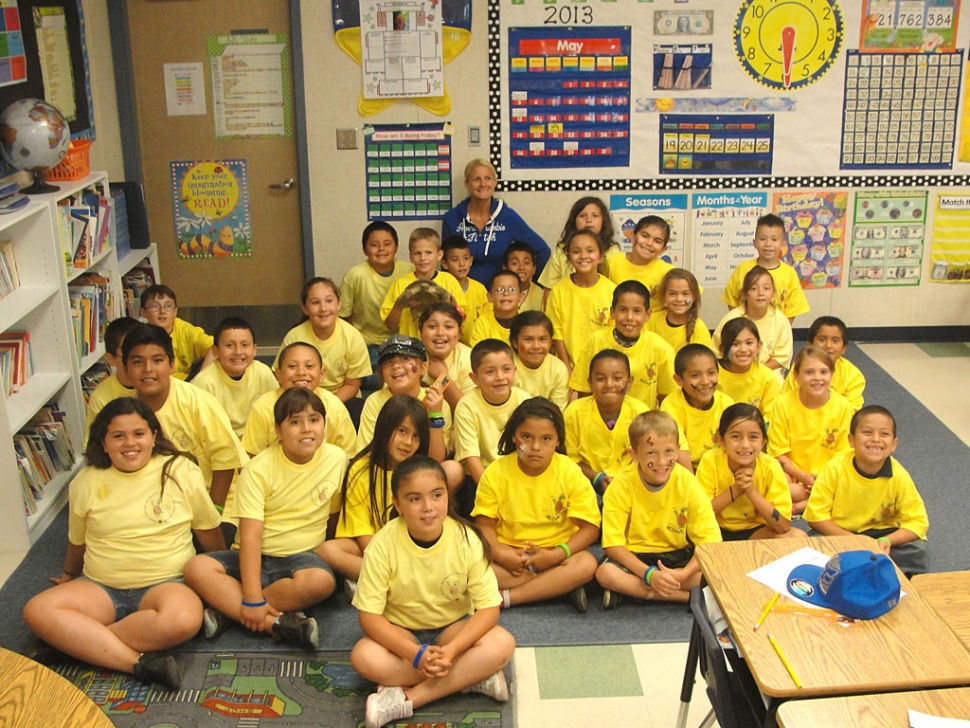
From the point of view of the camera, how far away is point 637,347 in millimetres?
4195

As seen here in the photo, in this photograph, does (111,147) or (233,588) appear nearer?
(233,588)

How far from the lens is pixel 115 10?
211 inches

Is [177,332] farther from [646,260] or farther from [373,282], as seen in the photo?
[646,260]

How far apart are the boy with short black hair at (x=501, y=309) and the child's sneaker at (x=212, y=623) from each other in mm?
1740

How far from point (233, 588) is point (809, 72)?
13.1ft

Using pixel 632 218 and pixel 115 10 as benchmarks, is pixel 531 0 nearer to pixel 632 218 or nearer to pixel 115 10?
pixel 632 218

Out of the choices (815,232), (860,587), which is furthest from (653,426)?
(815,232)

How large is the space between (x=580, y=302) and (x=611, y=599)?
5.66ft

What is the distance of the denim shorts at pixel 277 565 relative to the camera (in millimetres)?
3246

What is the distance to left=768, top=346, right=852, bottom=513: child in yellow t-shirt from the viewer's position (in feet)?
12.6

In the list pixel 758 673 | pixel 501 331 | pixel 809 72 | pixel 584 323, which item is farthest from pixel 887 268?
pixel 758 673

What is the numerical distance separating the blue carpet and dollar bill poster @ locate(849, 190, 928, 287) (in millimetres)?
1659

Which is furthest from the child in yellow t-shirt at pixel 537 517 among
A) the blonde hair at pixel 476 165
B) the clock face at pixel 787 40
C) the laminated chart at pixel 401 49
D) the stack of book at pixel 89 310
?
the clock face at pixel 787 40

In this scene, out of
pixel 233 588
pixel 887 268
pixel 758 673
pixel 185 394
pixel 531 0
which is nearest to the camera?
pixel 758 673
